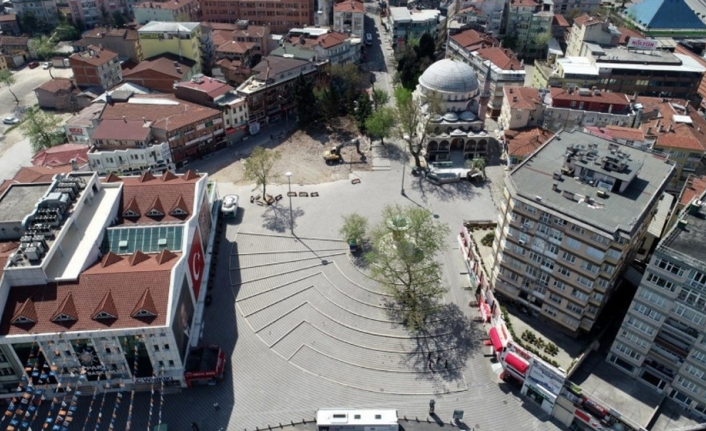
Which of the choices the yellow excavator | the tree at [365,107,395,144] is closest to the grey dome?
the tree at [365,107,395,144]

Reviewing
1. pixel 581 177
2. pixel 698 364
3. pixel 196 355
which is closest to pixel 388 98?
pixel 581 177

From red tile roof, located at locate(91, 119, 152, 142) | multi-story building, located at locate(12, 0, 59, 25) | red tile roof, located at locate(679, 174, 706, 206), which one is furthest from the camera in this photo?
multi-story building, located at locate(12, 0, 59, 25)

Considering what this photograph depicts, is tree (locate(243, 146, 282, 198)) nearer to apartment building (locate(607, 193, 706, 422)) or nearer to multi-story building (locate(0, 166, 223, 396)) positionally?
multi-story building (locate(0, 166, 223, 396))

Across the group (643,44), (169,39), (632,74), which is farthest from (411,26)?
(169,39)

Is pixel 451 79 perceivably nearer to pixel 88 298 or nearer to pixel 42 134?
pixel 88 298

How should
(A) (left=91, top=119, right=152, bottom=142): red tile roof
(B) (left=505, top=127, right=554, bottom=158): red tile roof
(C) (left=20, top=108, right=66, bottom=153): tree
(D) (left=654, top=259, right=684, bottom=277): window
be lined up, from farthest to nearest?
(C) (left=20, top=108, right=66, bottom=153): tree → (B) (left=505, top=127, right=554, bottom=158): red tile roof → (A) (left=91, top=119, right=152, bottom=142): red tile roof → (D) (left=654, top=259, right=684, bottom=277): window

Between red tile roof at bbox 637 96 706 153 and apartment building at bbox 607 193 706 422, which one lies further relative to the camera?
red tile roof at bbox 637 96 706 153

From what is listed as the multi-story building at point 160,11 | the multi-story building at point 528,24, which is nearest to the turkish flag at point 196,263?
the multi-story building at point 160,11
